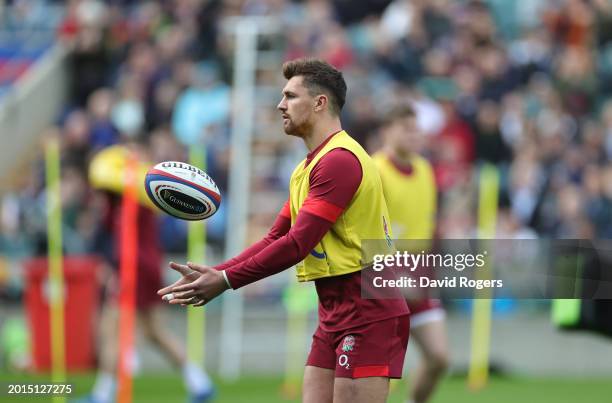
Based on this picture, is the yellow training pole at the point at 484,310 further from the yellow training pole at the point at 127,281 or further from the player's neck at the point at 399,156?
the yellow training pole at the point at 127,281

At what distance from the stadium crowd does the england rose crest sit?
7791 millimetres

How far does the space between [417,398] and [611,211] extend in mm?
6071

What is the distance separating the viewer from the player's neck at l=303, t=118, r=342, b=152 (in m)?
6.82

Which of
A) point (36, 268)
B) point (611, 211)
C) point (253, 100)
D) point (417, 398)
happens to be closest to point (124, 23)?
point (253, 100)

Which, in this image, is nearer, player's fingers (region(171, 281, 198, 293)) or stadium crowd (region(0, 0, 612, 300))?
player's fingers (region(171, 281, 198, 293))

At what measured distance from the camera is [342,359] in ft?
21.7

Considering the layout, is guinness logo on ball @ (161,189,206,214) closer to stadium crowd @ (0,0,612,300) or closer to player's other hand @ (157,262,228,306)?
player's other hand @ (157,262,228,306)

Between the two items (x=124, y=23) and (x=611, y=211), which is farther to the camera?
(x=124, y=23)

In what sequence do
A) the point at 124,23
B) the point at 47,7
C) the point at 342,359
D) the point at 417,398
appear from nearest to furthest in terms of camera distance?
the point at 342,359
the point at 417,398
the point at 124,23
the point at 47,7

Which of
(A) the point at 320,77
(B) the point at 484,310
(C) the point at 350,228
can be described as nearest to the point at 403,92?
(B) the point at 484,310

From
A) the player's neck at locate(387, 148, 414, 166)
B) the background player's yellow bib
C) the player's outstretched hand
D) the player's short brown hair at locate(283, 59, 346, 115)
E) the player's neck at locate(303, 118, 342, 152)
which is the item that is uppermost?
the player's neck at locate(387, 148, 414, 166)

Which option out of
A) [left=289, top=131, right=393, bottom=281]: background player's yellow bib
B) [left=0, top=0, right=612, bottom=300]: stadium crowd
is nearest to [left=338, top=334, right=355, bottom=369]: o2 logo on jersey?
[left=289, top=131, right=393, bottom=281]: background player's yellow bib

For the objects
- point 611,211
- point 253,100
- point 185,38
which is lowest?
point 611,211

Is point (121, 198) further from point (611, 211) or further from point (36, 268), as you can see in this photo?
point (611, 211)
